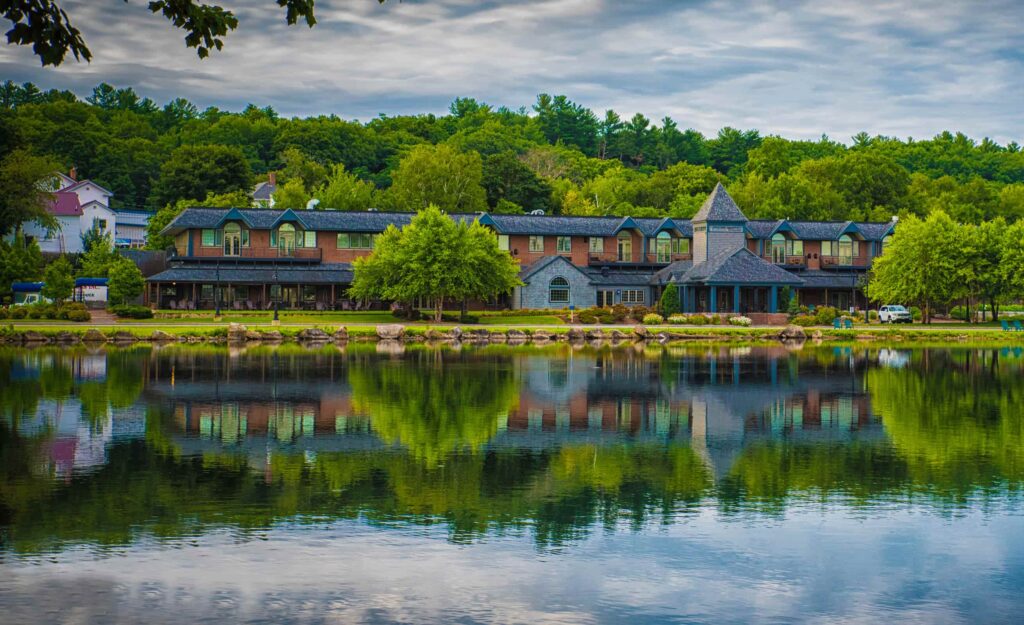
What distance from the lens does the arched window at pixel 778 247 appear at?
300ft

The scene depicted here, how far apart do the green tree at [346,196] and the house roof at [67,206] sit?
2460cm

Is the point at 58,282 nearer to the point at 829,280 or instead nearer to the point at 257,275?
the point at 257,275

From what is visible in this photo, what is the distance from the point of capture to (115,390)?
3250cm

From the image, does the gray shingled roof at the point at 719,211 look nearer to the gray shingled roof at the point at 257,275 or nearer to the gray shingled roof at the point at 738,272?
the gray shingled roof at the point at 738,272

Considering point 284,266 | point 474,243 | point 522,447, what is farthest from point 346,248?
point 522,447

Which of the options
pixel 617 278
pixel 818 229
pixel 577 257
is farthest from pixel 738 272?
pixel 818 229

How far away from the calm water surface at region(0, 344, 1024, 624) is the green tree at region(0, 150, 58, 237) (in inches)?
1815

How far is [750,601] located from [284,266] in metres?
74.4

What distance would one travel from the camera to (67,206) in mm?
115375

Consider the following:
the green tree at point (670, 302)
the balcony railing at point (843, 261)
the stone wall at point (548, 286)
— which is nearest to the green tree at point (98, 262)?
the stone wall at point (548, 286)

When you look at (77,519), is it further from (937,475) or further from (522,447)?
(937,475)

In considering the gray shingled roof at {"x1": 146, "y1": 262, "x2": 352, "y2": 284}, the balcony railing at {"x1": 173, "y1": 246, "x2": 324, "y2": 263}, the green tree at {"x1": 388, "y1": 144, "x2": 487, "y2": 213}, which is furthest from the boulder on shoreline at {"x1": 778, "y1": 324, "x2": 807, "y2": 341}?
the green tree at {"x1": 388, "y1": 144, "x2": 487, "y2": 213}

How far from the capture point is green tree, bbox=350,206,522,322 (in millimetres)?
71000

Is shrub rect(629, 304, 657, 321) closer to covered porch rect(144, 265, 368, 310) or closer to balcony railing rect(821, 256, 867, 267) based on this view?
covered porch rect(144, 265, 368, 310)
